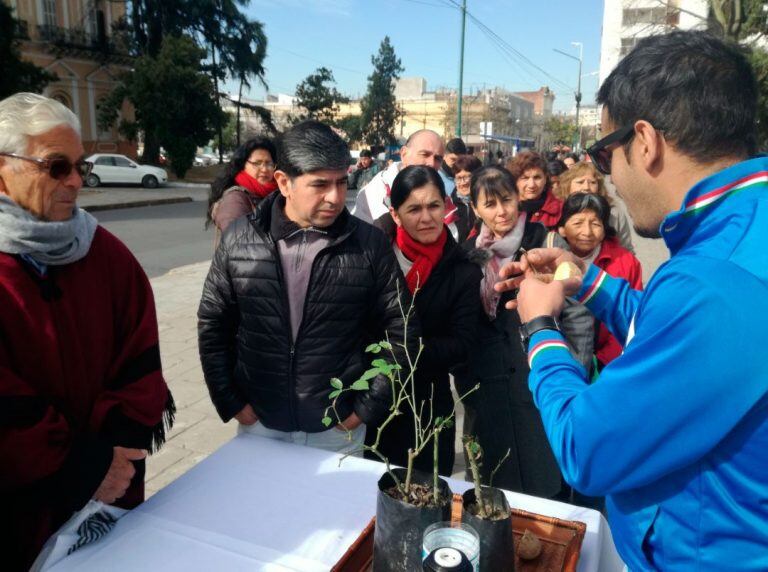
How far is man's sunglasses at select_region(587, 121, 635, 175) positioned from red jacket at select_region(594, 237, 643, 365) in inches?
73.2

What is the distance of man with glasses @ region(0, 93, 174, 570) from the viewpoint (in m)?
1.63

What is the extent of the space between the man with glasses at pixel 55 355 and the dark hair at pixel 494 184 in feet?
5.74

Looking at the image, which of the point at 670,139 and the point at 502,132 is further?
the point at 502,132

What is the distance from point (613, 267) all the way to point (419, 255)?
1108mm

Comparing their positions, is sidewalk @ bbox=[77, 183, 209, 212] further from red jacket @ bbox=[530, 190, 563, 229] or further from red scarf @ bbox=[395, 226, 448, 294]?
red scarf @ bbox=[395, 226, 448, 294]

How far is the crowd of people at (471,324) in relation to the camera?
97 cm

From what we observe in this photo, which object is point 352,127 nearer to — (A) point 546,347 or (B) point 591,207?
(B) point 591,207

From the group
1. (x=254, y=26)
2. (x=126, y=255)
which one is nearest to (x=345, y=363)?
(x=126, y=255)

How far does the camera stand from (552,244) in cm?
294

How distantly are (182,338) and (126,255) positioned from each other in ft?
12.9

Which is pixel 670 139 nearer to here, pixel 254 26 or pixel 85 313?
pixel 85 313

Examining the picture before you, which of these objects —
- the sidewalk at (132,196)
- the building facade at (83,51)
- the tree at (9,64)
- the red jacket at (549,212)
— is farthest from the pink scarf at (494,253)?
the building facade at (83,51)

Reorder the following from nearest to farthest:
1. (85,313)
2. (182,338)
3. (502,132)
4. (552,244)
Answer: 1. (85,313)
2. (552,244)
3. (182,338)
4. (502,132)

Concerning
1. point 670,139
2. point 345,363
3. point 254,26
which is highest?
point 254,26
